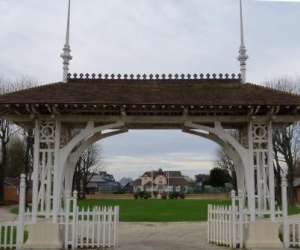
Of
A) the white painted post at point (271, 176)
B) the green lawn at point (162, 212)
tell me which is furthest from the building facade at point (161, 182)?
the white painted post at point (271, 176)

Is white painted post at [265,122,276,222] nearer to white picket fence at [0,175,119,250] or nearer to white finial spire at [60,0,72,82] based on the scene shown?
white picket fence at [0,175,119,250]

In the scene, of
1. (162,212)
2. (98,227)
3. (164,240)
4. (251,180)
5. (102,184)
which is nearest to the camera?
(251,180)

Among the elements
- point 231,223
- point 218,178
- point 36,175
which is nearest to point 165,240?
point 231,223

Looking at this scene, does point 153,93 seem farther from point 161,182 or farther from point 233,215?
point 161,182

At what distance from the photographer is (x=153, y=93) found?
1288 cm

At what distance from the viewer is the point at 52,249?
11695mm

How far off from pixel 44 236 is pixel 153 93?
5.02 m

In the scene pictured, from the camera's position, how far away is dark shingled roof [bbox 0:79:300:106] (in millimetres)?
11883

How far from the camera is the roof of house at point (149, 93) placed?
11789 millimetres

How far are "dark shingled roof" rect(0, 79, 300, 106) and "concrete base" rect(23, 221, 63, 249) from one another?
335 centimetres

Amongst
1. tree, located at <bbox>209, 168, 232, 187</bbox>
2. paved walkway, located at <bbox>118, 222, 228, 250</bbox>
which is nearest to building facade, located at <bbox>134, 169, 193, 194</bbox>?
tree, located at <bbox>209, 168, 232, 187</bbox>

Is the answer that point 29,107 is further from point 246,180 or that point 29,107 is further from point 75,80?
point 246,180

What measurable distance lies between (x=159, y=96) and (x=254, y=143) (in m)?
3.05

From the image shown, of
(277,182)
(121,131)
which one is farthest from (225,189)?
(121,131)
